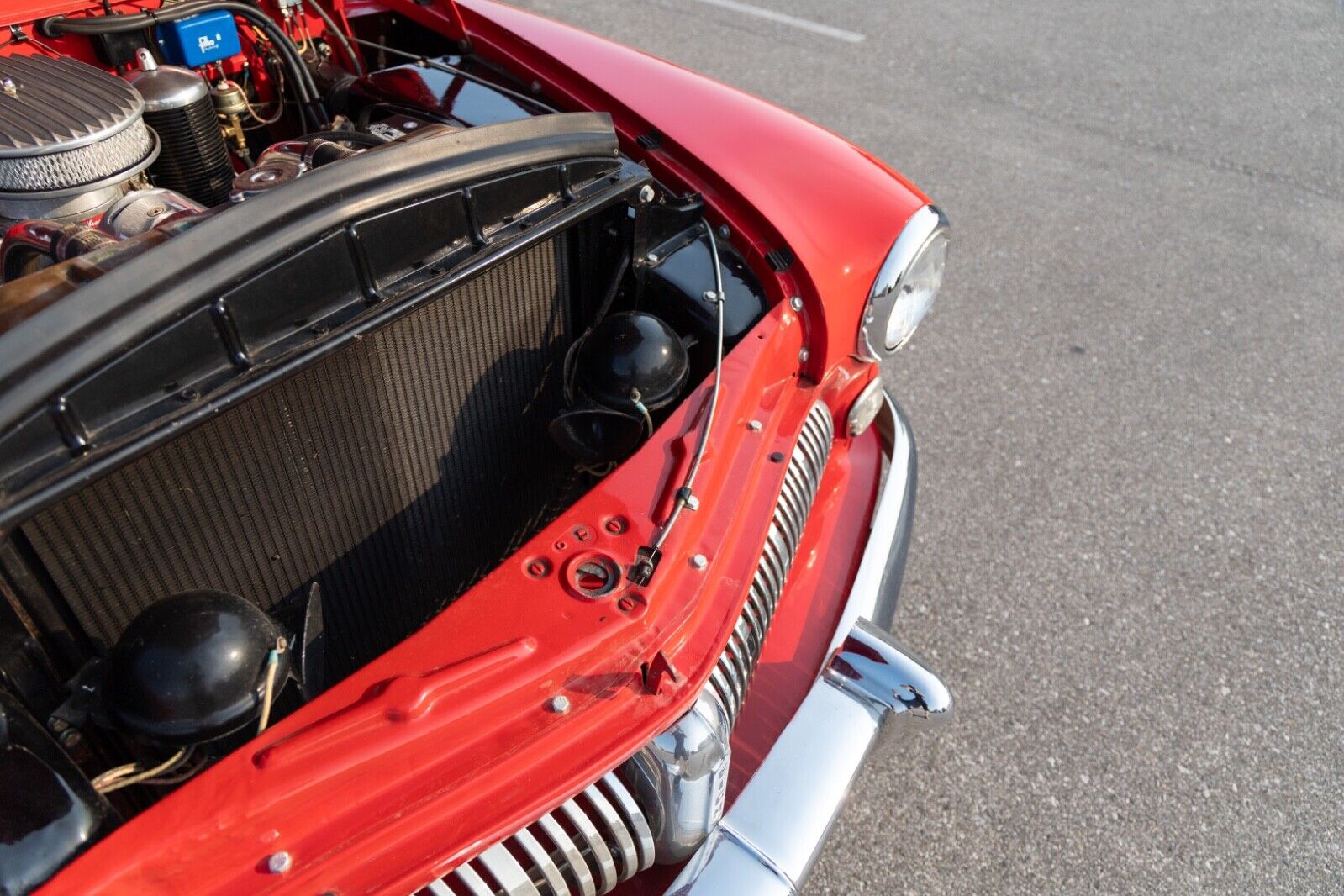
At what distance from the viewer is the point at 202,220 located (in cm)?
97

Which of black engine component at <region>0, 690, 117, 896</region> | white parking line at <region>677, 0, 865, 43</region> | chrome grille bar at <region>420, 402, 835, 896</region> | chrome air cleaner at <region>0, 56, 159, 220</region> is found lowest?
white parking line at <region>677, 0, 865, 43</region>

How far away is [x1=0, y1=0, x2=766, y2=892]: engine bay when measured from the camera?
87cm

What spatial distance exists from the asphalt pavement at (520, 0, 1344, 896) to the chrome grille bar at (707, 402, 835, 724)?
0.62 metres

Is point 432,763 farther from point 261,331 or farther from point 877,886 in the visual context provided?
point 877,886

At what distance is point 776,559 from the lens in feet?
4.46

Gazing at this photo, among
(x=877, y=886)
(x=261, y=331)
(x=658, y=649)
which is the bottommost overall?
(x=877, y=886)

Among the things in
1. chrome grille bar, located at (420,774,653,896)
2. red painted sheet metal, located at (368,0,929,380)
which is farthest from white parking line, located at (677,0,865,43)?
chrome grille bar, located at (420,774,653,896)

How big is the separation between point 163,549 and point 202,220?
0.37 m

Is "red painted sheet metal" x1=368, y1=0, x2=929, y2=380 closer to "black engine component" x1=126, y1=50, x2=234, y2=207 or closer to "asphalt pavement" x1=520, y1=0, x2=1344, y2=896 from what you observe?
"black engine component" x1=126, y1=50, x2=234, y2=207

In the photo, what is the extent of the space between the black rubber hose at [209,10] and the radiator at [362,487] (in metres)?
0.84

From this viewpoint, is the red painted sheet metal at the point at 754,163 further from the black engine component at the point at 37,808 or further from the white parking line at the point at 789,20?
the white parking line at the point at 789,20

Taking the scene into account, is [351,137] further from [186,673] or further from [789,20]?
[789,20]

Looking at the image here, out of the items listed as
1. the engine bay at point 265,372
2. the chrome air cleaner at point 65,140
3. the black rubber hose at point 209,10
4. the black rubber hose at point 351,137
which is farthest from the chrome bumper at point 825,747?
the black rubber hose at point 209,10

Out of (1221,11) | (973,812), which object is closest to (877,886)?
(973,812)
